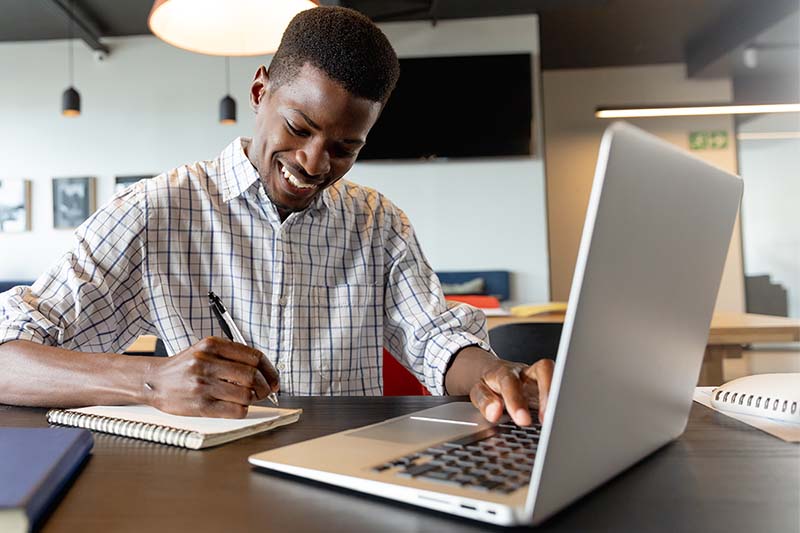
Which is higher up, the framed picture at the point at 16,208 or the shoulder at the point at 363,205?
the framed picture at the point at 16,208

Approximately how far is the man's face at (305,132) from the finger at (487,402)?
1.65ft

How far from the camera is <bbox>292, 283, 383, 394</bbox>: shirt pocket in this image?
1247 mm

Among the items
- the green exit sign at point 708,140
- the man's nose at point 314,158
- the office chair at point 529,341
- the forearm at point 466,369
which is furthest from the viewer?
the green exit sign at point 708,140

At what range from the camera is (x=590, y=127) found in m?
6.21

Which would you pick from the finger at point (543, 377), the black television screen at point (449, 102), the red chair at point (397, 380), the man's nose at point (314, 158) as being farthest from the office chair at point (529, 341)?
the black television screen at point (449, 102)

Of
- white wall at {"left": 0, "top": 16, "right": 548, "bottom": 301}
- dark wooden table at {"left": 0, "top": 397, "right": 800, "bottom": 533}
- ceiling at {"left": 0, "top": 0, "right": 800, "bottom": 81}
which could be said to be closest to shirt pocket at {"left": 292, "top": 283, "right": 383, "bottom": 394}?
dark wooden table at {"left": 0, "top": 397, "right": 800, "bottom": 533}

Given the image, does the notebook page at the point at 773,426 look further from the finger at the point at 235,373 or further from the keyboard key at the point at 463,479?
the finger at the point at 235,373

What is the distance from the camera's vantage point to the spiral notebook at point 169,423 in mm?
641

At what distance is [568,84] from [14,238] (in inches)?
189

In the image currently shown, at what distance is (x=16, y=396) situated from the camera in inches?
34.0

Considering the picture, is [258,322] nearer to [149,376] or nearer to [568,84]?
[149,376]

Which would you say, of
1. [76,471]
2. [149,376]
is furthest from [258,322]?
[76,471]

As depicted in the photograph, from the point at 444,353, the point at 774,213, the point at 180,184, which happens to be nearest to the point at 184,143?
the point at 180,184

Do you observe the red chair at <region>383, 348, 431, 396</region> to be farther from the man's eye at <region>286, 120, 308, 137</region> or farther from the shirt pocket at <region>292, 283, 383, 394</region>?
the man's eye at <region>286, 120, 308, 137</region>
